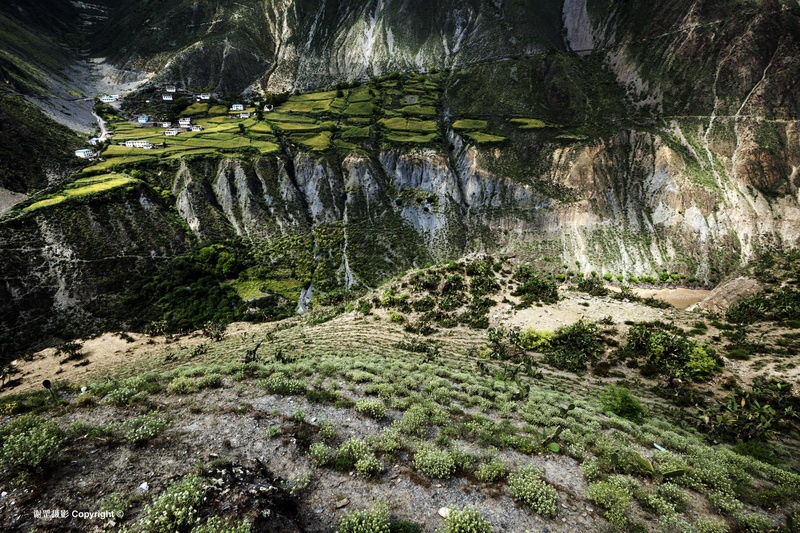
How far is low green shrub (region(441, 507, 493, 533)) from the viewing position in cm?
959

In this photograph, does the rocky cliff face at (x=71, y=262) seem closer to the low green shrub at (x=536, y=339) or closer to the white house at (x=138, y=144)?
the white house at (x=138, y=144)

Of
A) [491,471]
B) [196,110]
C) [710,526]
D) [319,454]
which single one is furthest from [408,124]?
[710,526]

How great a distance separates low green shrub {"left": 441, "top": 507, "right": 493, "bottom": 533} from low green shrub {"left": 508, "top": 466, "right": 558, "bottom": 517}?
2125mm

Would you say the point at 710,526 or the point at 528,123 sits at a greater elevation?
the point at 528,123

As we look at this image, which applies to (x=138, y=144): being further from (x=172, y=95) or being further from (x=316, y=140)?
(x=172, y=95)

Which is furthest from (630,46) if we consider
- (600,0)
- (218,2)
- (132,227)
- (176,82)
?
(218,2)

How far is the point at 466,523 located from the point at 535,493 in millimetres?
3462

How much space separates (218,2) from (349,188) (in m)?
202

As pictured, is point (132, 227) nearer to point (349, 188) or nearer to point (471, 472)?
point (349, 188)

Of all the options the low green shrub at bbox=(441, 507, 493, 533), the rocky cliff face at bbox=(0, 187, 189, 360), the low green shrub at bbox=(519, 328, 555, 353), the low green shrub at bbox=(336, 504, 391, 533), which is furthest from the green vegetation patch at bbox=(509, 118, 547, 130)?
the low green shrub at bbox=(336, 504, 391, 533)

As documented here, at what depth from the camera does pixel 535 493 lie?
11.6m

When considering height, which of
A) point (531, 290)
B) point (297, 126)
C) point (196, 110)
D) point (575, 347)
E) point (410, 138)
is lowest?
point (575, 347)

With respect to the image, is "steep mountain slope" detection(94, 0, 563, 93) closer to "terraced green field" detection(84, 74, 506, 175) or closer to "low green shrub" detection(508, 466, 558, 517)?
A: "terraced green field" detection(84, 74, 506, 175)

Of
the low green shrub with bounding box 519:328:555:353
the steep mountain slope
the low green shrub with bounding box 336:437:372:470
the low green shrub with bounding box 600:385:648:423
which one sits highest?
the steep mountain slope
